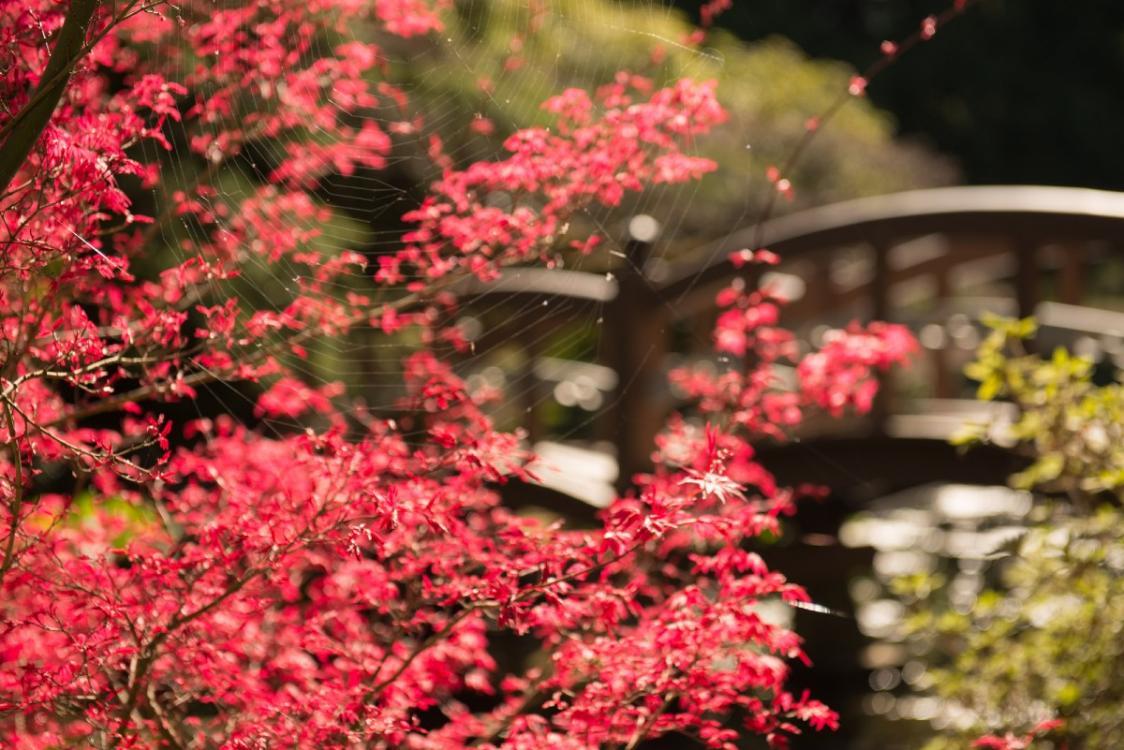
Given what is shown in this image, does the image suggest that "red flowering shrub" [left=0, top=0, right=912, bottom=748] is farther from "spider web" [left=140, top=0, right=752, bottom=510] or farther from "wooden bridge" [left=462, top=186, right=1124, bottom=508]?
"wooden bridge" [left=462, top=186, right=1124, bottom=508]

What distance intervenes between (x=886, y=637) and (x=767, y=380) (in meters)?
6.29

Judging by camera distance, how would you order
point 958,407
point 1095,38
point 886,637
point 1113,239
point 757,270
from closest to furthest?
point 1113,239 → point 757,270 → point 958,407 → point 886,637 → point 1095,38

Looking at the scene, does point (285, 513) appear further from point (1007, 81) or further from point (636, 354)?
point (1007, 81)

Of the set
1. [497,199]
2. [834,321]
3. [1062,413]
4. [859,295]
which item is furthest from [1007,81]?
[1062,413]

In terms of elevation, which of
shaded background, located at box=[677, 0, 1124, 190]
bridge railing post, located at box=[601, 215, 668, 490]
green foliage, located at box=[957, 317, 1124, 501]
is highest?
shaded background, located at box=[677, 0, 1124, 190]

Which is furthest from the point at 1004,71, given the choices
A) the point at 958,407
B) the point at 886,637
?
the point at 958,407

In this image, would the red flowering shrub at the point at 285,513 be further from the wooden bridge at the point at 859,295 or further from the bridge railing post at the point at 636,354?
the bridge railing post at the point at 636,354

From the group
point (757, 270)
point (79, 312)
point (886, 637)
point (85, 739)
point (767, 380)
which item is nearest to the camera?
point (79, 312)

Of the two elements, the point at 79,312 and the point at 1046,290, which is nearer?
the point at 79,312

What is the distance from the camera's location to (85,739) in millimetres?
3002

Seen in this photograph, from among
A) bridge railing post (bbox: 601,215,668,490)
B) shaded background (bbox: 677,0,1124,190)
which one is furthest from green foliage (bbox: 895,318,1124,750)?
shaded background (bbox: 677,0,1124,190)

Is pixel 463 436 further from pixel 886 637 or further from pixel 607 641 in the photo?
pixel 886 637

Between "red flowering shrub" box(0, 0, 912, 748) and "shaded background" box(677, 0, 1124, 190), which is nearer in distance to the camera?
"red flowering shrub" box(0, 0, 912, 748)

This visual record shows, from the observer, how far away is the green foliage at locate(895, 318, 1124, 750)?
4113mm
